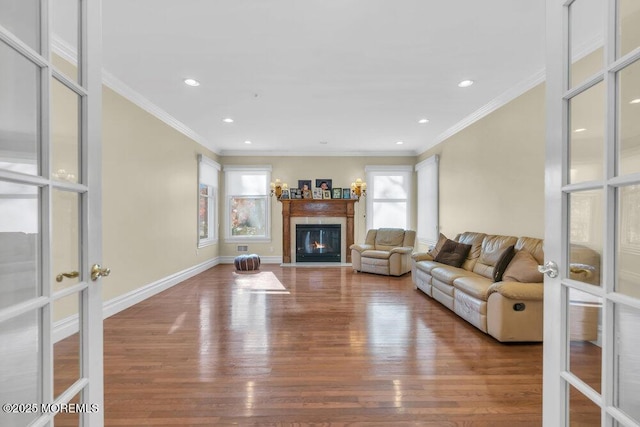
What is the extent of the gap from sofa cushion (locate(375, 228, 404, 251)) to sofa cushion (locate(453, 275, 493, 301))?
2.70 m

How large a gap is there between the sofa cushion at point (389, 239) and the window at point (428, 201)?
0.61 metres

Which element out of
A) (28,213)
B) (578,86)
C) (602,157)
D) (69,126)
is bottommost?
(28,213)

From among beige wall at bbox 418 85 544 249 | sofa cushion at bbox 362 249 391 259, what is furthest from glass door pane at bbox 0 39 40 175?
sofa cushion at bbox 362 249 391 259

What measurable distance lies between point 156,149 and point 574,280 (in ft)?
16.1

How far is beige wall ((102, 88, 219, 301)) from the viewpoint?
336 centimetres

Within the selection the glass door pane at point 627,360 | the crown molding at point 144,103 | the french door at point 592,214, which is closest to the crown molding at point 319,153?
the crown molding at point 144,103

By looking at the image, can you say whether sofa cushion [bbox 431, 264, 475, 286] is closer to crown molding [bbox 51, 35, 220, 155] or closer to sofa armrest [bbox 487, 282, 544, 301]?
sofa armrest [bbox 487, 282, 544, 301]

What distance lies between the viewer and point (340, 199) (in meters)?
7.07

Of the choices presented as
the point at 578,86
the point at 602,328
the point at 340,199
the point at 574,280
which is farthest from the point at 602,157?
the point at 340,199

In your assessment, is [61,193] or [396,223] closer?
[61,193]

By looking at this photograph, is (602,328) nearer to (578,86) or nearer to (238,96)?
(578,86)

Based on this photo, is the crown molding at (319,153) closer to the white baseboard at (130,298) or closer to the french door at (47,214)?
the white baseboard at (130,298)

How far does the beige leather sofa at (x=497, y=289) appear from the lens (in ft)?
8.77

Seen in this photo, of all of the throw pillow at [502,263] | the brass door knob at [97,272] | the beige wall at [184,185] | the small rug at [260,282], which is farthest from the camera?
the small rug at [260,282]
